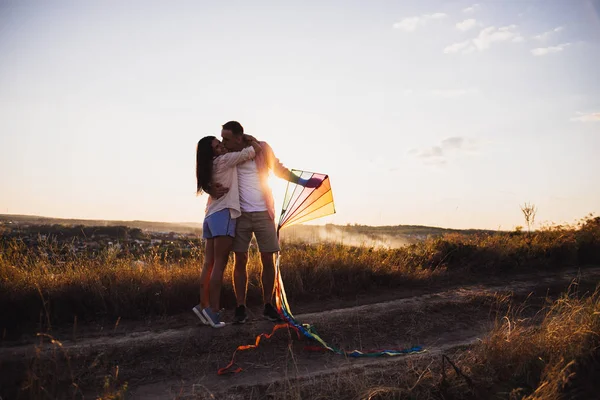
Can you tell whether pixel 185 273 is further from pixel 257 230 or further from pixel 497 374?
pixel 497 374

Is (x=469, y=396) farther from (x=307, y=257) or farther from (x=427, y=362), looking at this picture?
(x=307, y=257)

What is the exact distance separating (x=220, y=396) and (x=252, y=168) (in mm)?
2657

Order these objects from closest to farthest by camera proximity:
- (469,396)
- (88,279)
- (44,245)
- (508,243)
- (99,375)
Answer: (469,396), (99,375), (88,279), (44,245), (508,243)

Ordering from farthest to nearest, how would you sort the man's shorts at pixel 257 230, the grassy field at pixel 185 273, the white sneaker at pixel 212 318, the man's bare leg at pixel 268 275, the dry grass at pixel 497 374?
the grassy field at pixel 185 273, the man's bare leg at pixel 268 275, the man's shorts at pixel 257 230, the white sneaker at pixel 212 318, the dry grass at pixel 497 374

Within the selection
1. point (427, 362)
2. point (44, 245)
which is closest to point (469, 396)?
point (427, 362)

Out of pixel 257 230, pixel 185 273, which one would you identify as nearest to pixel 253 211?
pixel 257 230

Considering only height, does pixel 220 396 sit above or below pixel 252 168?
below

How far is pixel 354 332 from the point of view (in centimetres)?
538

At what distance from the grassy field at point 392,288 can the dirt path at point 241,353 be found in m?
0.46

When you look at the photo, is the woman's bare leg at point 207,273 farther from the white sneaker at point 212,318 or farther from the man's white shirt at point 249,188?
the man's white shirt at point 249,188

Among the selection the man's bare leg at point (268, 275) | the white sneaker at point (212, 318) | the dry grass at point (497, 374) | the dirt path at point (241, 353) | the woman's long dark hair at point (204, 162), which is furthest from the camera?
the man's bare leg at point (268, 275)

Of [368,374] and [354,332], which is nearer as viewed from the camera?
[368,374]

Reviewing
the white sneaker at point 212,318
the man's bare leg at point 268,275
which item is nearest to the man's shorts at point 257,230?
the man's bare leg at point 268,275

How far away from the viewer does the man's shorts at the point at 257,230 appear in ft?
17.4
